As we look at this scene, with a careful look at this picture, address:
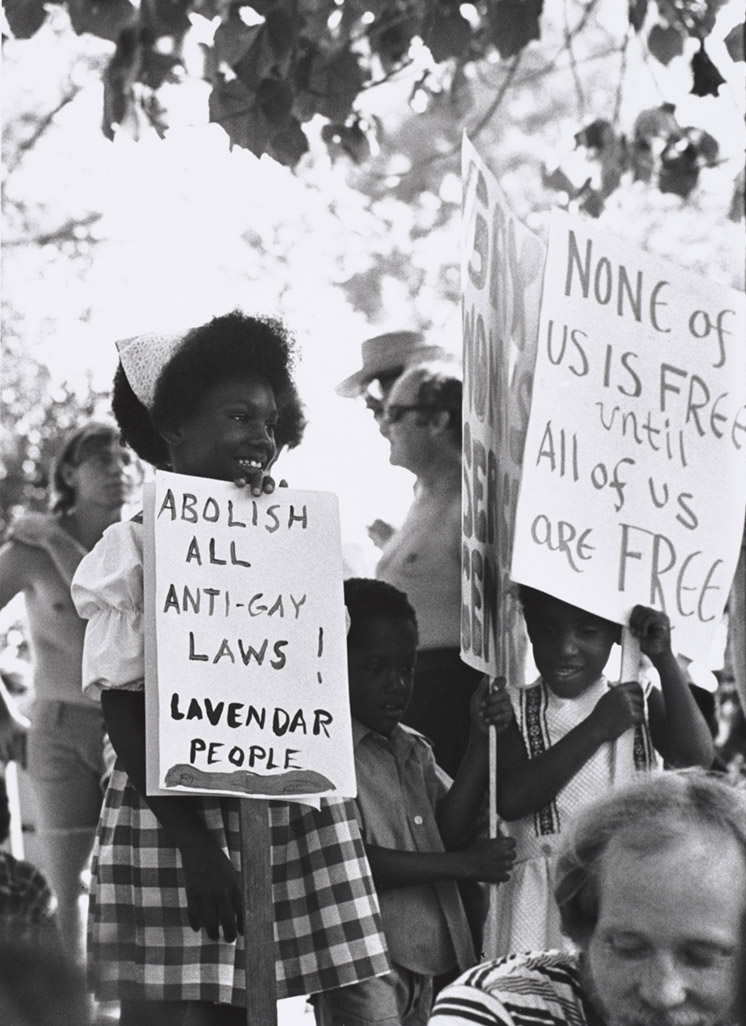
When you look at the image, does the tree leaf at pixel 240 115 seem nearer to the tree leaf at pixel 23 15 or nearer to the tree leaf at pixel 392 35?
the tree leaf at pixel 23 15

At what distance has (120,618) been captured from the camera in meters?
2.89

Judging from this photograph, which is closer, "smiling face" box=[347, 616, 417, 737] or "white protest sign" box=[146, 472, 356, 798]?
"white protest sign" box=[146, 472, 356, 798]

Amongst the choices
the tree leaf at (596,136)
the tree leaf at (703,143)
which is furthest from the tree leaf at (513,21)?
the tree leaf at (596,136)

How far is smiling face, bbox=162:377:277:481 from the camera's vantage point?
2996mm

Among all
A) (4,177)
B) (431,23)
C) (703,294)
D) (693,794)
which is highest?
(4,177)

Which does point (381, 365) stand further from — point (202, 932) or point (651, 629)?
point (202, 932)

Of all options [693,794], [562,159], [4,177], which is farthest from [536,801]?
[4,177]

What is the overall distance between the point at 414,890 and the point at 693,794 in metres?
1.52

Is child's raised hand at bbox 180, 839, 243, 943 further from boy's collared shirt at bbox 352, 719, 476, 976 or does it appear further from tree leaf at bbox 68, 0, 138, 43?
tree leaf at bbox 68, 0, 138, 43

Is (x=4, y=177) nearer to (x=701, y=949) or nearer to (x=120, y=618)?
(x=120, y=618)

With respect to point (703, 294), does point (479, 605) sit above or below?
below

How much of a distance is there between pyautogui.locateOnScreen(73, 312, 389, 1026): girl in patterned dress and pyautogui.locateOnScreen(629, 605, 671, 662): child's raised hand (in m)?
0.62

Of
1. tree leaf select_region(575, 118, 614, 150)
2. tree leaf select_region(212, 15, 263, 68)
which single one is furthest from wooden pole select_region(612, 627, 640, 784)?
tree leaf select_region(575, 118, 614, 150)

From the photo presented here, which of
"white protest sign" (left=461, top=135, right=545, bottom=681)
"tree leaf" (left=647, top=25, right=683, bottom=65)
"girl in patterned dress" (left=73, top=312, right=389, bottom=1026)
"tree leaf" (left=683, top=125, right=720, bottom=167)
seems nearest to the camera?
"girl in patterned dress" (left=73, top=312, right=389, bottom=1026)
